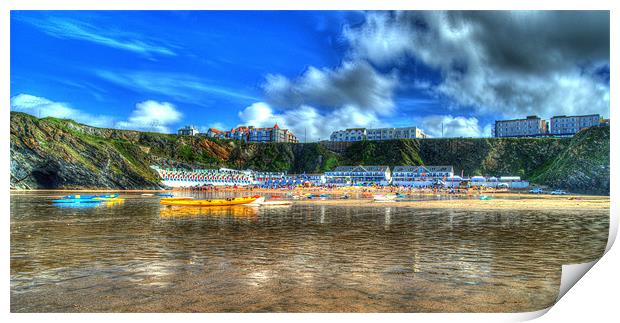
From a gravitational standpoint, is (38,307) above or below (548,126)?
below

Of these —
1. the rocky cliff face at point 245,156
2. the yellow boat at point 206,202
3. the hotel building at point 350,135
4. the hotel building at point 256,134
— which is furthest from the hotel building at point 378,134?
the yellow boat at point 206,202

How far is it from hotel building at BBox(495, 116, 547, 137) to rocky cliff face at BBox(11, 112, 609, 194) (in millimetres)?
16144

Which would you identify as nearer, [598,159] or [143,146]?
[598,159]

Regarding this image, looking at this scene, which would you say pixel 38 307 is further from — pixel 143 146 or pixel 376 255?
pixel 143 146

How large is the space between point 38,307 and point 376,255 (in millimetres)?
7379

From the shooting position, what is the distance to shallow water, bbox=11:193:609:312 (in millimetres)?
6523

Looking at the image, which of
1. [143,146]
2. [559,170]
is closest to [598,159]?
[559,170]

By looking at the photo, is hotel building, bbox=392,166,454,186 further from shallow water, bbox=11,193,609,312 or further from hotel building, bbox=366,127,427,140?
shallow water, bbox=11,193,609,312

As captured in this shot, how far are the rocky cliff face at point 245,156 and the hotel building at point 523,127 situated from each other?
16.1 metres

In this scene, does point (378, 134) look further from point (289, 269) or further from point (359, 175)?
point (289, 269)

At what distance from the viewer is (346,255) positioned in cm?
1070

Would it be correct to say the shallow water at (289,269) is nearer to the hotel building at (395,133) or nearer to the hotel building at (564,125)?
the hotel building at (564,125)

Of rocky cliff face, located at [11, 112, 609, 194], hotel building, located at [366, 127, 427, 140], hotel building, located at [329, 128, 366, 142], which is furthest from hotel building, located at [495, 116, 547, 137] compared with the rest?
hotel building, located at [329, 128, 366, 142]

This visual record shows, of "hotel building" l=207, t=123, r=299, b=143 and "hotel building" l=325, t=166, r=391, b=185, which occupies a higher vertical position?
"hotel building" l=207, t=123, r=299, b=143
